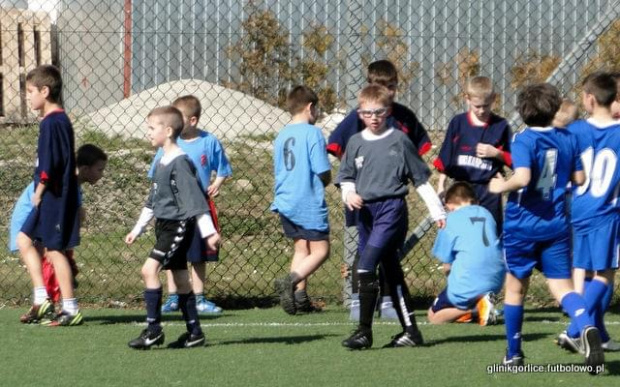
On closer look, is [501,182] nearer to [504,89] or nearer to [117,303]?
[117,303]

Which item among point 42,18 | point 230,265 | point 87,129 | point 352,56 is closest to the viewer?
point 352,56

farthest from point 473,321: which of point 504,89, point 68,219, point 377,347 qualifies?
point 504,89

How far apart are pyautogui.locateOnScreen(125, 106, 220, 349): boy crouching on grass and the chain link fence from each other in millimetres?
2372

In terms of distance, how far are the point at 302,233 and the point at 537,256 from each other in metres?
2.85

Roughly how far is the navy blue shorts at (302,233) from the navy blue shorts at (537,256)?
270cm

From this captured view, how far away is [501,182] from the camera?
6352 millimetres

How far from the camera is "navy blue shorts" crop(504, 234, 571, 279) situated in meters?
6.43

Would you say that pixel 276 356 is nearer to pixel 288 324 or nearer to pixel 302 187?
pixel 288 324

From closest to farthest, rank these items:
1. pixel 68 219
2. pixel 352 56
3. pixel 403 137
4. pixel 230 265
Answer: pixel 403 137 < pixel 68 219 < pixel 352 56 < pixel 230 265

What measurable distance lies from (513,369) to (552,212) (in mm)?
805

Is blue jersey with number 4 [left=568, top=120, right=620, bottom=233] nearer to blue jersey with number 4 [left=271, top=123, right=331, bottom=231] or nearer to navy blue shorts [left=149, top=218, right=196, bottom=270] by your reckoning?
navy blue shorts [left=149, top=218, right=196, bottom=270]

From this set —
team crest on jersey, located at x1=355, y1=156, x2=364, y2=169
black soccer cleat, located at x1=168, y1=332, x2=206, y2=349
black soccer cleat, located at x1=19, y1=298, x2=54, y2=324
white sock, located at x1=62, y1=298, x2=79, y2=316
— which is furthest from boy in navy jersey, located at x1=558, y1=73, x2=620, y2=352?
black soccer cleat, located at x1=19, y1=298, x2=54, y2=324

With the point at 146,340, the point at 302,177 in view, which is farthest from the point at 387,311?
the point at 146,340

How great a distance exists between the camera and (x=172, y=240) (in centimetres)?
714
